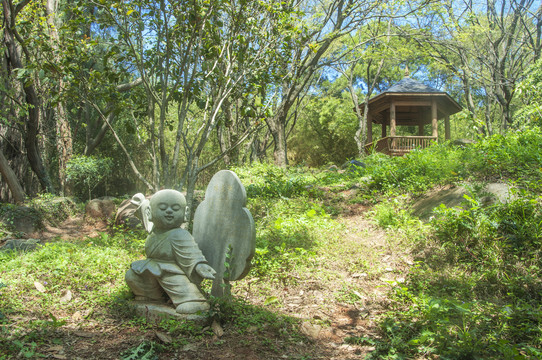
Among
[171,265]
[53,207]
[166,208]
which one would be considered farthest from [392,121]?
[171,265]

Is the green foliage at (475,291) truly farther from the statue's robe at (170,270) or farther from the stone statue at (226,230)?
the statue's robe at (170,270)

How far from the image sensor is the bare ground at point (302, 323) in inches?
116

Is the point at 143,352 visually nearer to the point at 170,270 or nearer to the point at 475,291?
the point at 170,270

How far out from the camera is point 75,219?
397 inches

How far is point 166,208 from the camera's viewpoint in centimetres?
353

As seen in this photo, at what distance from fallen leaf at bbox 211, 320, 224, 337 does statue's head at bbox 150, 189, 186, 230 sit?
98 centimetres

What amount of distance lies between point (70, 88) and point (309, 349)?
4.78 metres

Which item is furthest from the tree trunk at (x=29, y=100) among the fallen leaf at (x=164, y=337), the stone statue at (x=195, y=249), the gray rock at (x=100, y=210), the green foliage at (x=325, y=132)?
the green foliage at (x=325, y=132)

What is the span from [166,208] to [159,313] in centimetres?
93

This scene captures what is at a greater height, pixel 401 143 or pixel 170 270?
pixel 401 143

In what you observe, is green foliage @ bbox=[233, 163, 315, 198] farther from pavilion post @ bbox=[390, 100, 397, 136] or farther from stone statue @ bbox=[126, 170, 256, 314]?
pavilion post @ bbox=[390, 100, 397, 136]

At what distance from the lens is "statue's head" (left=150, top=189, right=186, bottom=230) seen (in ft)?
11.6

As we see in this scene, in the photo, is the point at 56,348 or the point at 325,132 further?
the point at 325,132

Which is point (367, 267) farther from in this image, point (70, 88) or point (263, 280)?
point (70, 88)
